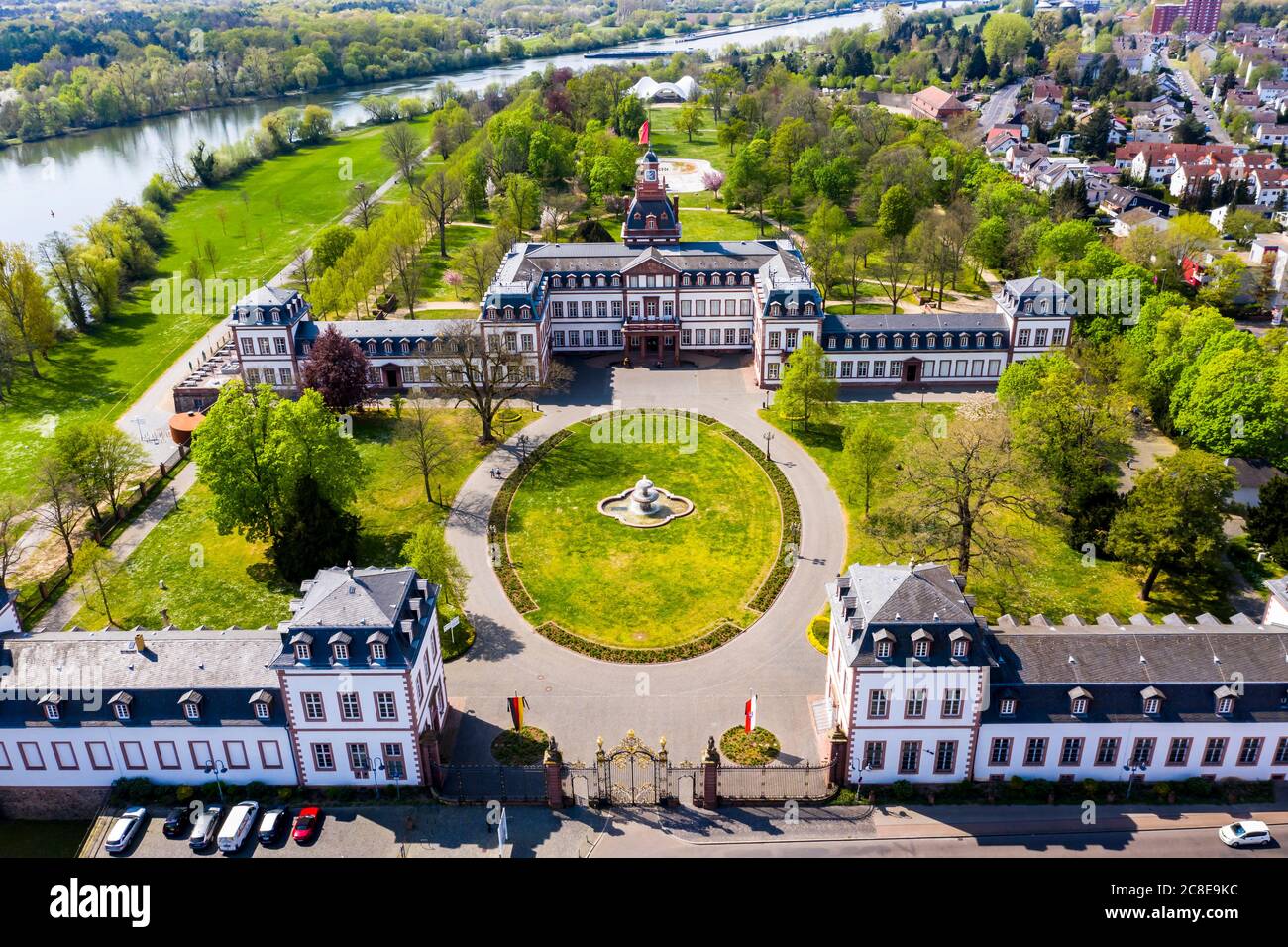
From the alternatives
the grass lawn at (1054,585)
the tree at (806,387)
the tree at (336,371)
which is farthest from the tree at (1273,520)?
the tree at (336,371)

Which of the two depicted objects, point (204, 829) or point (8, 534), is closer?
point (204, 829)

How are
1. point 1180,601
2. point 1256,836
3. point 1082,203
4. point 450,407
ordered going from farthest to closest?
point 1082,203, point 450,407, point 1180,601, point 1256,836

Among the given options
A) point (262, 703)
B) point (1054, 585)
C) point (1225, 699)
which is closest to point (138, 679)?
point (262, 703)

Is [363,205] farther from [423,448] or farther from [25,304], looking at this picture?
[423,448]

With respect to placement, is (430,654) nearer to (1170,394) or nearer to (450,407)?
(450,407)

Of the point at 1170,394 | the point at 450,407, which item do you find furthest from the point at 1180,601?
the point at 450,407

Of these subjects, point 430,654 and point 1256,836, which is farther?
point 430,654
